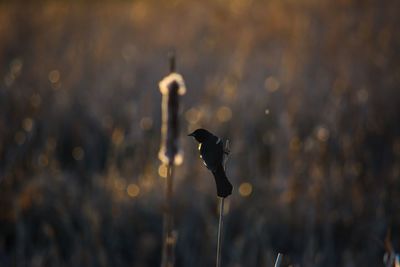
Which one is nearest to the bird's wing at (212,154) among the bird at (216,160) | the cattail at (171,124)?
the bird at (216,160)

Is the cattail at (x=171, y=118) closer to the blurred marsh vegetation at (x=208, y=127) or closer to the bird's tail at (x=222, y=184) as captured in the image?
the bird's tail at (x=222, y=184)

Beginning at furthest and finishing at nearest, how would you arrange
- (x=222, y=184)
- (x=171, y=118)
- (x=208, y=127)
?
(x=208, y=127) < (x=171, y=118) < (x=222, y=184)

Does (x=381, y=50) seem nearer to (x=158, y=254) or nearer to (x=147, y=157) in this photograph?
(x=147, y=157)

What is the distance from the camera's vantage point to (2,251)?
6.69 ft

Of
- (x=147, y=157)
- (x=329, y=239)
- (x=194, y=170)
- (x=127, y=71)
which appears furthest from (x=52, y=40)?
(x=329, y=239)

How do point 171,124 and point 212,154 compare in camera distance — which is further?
point 171,124

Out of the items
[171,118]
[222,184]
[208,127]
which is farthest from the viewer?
[208,127]

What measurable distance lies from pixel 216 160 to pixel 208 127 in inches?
86.6

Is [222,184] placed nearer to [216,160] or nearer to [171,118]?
[216,160]

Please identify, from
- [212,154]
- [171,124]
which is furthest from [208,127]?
[212,154]

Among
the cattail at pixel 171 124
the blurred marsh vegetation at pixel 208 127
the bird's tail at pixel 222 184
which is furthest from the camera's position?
the blurred marsh vegetation at pixel 208 127

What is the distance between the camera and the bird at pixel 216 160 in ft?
2.21

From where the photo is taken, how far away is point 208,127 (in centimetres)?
288

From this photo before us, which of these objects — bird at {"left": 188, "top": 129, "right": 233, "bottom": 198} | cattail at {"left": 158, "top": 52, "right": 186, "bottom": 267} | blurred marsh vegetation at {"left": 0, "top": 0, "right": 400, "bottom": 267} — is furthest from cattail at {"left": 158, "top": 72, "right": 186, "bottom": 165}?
blurred marsh vegetation at {"left": 0, "top": 0, "right": 400, "bottom": 267}
